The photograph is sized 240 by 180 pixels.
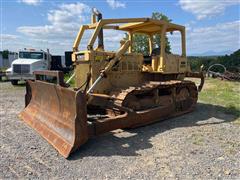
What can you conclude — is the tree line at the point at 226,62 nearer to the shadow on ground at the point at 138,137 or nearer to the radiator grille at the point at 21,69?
the radiator grille at the point at 21,69

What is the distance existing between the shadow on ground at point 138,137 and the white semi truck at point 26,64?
11.5m

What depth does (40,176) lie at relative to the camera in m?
3.78

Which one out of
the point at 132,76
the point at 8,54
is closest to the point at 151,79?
the point at 132,76

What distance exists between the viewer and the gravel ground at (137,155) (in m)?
3.87

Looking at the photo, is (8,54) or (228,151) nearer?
(228,151)

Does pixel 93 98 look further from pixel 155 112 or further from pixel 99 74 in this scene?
pixel 155 112

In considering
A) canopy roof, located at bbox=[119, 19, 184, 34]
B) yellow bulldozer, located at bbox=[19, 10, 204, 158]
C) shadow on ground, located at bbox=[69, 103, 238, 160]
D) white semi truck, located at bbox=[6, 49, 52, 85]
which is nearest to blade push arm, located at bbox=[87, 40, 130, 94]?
yellow bulldozer, located at bbox=[19, 10, 204, 158]

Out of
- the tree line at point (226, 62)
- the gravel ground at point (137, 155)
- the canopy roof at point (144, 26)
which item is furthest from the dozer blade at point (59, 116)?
the tree line at point (226, 62)

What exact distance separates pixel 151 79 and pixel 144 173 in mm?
3995

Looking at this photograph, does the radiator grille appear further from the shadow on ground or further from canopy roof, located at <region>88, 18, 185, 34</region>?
the shadow on ground

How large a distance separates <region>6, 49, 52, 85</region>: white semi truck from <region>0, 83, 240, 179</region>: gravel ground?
10.5 metres

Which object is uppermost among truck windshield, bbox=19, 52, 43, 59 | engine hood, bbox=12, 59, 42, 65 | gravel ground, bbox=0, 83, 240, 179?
truck windshield, bbox=19, 52, 43, 59

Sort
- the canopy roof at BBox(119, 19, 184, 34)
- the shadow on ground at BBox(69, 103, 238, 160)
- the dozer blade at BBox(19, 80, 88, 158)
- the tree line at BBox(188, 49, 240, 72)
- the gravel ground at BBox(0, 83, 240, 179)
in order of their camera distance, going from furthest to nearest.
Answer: the tree line at BBox(188, 49, 240, 72) < the canopy roof at BBox(119, 19, 184, 34) < the shadow on ground at BBox(69, 103, 238, 160) < the dozer blade at BBox(19, 80, 88, 158) < the gravel ground at BBox(0, 83, 240, 179)

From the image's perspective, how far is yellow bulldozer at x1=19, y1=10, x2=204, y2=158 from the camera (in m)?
4.81
